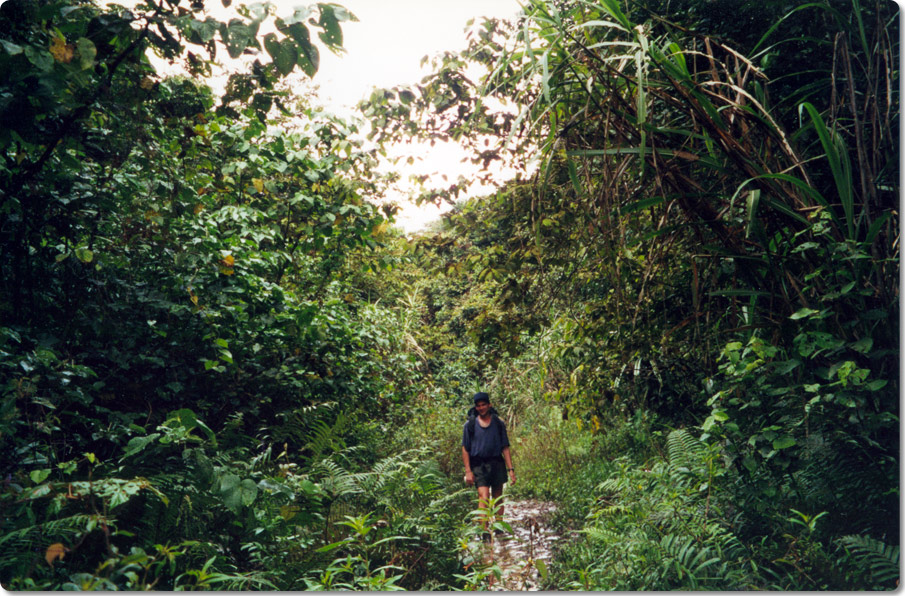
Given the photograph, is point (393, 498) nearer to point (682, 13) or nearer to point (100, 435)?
point (100, 435)

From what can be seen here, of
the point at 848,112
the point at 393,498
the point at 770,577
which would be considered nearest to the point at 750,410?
the point at 770,577

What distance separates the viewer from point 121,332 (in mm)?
3250

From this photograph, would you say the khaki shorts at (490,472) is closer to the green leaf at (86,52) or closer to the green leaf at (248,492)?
the green leaf at (248,492)

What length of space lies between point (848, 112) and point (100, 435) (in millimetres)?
4192

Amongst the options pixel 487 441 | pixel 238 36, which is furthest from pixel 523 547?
pixel 238 36

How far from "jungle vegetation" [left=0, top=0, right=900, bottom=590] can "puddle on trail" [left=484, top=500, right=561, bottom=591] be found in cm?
24

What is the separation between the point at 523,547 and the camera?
14.6ft

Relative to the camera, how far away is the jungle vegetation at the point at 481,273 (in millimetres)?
2312

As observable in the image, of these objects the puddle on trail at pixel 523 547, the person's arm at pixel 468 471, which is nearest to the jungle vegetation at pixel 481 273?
the puddle on trail at pixel 523 547

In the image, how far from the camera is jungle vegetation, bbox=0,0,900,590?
2.31 metres

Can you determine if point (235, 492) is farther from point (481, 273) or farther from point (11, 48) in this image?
point (481, 273)

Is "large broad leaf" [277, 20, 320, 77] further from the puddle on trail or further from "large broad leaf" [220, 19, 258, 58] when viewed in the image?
the puddle on trail

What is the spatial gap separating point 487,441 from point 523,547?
0.88 meters

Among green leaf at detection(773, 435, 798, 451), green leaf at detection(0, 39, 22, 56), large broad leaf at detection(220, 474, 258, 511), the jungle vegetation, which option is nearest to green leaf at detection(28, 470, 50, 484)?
the jungle vegetation
